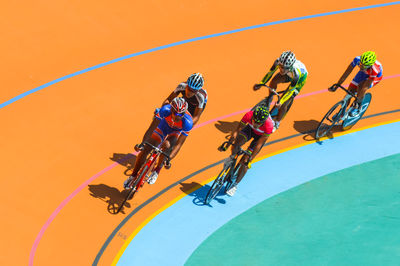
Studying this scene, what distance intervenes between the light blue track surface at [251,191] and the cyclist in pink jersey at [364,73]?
1.00 meters

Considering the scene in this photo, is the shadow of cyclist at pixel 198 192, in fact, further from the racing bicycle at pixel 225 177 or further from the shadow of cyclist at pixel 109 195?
the shadow of cyclist at pixel 109 195

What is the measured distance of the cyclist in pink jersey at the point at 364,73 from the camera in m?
12.3

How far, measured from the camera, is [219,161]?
1230cm

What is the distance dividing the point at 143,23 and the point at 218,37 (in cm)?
202

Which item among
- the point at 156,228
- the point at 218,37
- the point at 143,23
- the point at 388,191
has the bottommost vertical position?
the point at 388,191

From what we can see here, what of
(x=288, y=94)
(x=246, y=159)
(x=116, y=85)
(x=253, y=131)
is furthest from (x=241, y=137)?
(x=116, y=85)

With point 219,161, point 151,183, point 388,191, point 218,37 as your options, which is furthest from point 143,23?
point 388,191

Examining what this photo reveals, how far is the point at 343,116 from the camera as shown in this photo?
1309cm

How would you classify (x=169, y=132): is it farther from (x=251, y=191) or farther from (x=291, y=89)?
(x=291, y=89)

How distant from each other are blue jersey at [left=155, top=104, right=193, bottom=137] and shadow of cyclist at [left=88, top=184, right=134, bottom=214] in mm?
1550

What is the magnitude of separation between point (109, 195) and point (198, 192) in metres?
1.66

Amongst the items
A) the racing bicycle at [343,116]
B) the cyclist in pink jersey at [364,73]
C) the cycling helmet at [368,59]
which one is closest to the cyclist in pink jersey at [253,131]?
the racing bicycle at [343,116]

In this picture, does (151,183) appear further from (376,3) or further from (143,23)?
(376,3)

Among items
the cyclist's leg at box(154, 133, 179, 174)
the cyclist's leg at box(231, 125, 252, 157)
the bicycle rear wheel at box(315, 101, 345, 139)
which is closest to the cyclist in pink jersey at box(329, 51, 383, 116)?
the bicycle rear wheel at box(315, 101, 345, 139)
